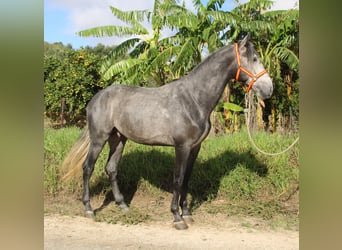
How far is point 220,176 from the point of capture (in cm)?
537

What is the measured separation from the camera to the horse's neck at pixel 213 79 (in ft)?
13.3

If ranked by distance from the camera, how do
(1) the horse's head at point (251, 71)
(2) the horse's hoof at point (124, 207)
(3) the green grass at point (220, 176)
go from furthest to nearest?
1. (3) the green grass at point (220, 176)
2. (2) the horse's hoof at point (124, 207)
3. (1) the horse's head at point (251, 71)

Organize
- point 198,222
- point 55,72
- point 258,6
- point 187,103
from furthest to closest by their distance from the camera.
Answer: point 55,72 < point 258,6 < point 198,222 < point 187,103

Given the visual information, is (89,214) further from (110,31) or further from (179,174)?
(110,31)

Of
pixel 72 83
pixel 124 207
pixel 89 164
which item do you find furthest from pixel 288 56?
pixel 72 83

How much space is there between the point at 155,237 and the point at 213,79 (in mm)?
1904

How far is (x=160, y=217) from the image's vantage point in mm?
4578

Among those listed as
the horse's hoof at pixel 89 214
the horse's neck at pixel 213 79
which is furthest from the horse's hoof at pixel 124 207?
the horse's neck at pixel 213 79

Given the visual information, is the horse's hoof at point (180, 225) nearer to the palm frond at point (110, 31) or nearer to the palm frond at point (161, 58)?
the palm frond at point (161, 58)

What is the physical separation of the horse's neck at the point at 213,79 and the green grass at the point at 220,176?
5.26 ft

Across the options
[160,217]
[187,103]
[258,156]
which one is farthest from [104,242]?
[258,156]
